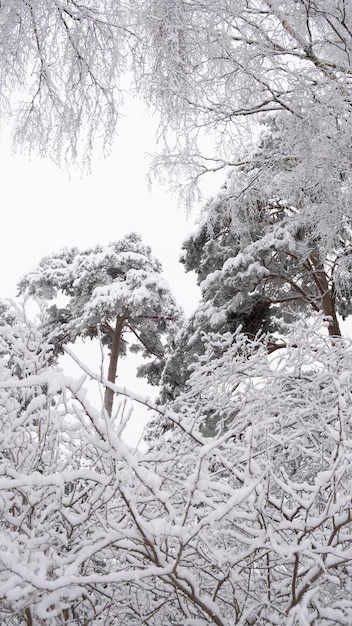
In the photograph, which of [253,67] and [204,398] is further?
[253,67]

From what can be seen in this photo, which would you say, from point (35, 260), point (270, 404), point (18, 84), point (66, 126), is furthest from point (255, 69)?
point (35, 260)

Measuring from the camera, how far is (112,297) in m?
12.4

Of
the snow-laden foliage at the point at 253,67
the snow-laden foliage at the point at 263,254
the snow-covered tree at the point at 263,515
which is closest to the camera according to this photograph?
the snow-covered tree at the point at 263,515

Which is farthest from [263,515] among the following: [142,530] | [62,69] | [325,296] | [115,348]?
[115,348]

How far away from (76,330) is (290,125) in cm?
885

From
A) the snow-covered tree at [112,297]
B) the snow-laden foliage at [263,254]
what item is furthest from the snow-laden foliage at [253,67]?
the snow-covered tree at [112,297]

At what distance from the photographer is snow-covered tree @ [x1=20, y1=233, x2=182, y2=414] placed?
1259cm

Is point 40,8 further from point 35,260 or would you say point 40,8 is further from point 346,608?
point 35,260

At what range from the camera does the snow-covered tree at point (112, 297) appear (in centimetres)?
1259

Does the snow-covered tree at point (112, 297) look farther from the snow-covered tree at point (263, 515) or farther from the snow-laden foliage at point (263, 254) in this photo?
the snow-covered tree at point (263, 515)

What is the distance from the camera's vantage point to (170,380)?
10602 millimetres

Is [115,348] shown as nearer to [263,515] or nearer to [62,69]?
[62,69]

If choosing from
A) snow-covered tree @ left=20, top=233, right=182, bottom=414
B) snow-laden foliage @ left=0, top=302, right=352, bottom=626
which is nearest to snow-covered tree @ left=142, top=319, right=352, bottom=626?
snow-laden foliage @ left=0, top=302, right=352, bottom=626

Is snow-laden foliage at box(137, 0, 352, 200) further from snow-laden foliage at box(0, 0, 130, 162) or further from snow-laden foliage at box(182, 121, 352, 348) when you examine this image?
snow-laden foliage at box(182, 121, 352, 348)
